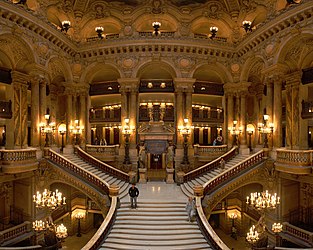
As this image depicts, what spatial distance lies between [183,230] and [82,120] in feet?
46.1

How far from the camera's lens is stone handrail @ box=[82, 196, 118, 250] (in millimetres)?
11624

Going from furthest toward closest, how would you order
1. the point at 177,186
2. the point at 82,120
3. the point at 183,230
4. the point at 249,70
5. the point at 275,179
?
the point at 82,120
the point at 249,70
the point at 177,186
the point at 275,179
the point at 183,230

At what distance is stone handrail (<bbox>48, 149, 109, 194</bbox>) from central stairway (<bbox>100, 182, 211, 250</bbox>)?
1411 mm

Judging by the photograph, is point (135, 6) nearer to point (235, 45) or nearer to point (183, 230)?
point (235, 45)

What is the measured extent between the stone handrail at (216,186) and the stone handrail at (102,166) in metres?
6.04

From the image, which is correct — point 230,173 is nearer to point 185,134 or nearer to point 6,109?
point 185,134

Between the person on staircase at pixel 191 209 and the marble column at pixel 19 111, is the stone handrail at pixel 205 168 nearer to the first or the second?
the person on staircase at pixel 191 209

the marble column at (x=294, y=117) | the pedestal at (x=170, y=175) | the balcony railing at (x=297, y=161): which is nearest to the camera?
the balcony railing at (x=297, y=161)

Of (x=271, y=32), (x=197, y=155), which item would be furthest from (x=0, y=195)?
(x=271, y=32)

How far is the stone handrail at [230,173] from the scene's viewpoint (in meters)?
15.9

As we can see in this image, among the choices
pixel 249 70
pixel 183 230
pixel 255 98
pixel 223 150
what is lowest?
pixel 183 230

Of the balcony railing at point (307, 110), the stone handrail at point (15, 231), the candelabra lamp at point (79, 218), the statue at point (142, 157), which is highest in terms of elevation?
the balcony railing at point (307, 110)

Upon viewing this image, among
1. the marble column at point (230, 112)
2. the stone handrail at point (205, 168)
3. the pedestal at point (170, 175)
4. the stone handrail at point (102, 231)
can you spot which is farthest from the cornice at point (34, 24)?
the marble column at point (230, 112)

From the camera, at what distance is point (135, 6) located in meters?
23.4
